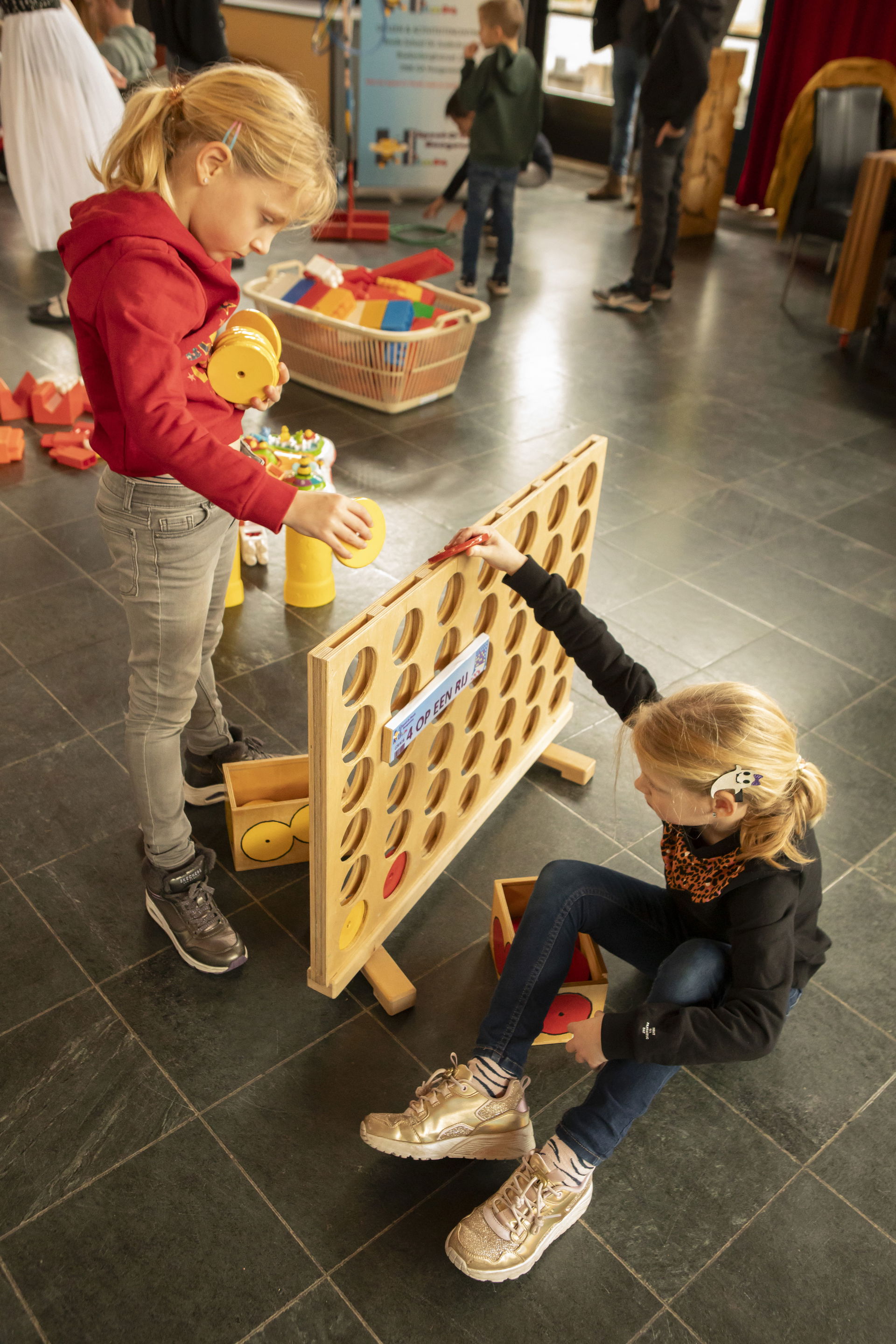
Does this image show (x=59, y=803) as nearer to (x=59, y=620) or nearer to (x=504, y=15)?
(x=59, y=620)

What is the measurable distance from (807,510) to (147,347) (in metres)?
2.59

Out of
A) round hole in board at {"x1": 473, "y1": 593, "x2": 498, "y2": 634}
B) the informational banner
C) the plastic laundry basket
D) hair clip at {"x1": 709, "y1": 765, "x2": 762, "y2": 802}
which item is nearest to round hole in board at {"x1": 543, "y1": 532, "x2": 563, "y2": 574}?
round hole in board at {"x1": 473, "y1": 593, "x2": 498, "y2": 634}

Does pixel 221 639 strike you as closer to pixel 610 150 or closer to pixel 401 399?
pixel 401 399

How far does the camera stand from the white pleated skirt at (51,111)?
3.48 meters

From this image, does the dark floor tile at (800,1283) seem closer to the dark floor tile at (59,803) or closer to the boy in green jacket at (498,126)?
the dark floor tile at (59,803)

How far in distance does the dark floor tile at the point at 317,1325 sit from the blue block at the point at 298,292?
3.13 m

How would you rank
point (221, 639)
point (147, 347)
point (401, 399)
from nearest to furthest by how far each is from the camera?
point (147, 347) → point (221, 639) → point (401, 399)

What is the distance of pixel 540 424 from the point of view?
3.75 m

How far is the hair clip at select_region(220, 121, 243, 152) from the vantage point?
1240mm

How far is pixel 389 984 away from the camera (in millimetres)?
1690

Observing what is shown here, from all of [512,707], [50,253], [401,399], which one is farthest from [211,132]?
[50,253]

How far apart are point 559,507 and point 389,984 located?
0.85 m

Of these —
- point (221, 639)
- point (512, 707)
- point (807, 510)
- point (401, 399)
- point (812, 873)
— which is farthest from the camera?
point (401, 399)

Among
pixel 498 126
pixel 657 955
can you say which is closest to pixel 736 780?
pixel 657 955
